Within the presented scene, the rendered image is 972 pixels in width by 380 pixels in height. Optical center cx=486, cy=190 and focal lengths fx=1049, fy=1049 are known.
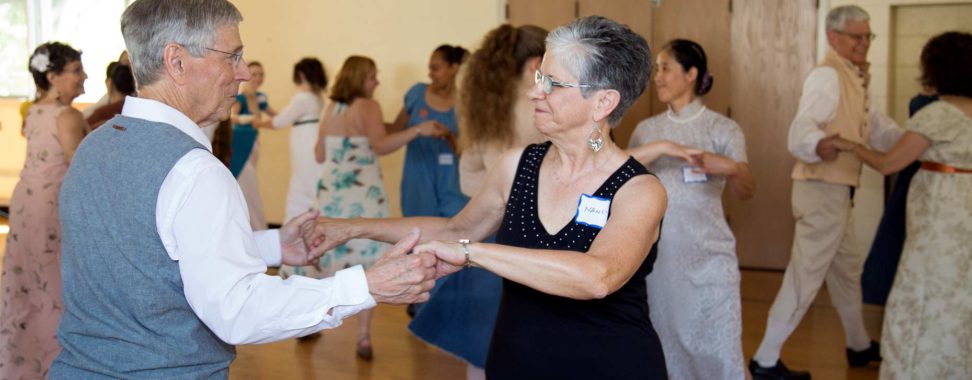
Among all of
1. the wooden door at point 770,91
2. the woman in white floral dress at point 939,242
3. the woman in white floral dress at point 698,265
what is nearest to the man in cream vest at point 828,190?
the woman in white floral dress at point 939,242

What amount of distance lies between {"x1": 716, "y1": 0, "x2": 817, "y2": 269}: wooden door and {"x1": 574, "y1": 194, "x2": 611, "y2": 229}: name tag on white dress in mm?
5627

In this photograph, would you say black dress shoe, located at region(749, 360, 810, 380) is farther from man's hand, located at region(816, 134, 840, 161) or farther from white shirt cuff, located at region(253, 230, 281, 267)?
white shirt cuff, located at region(253, 230, 281, 267)

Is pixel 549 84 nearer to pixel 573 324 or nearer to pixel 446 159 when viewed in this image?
pixel 573 324

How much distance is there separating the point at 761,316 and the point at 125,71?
4.04 m

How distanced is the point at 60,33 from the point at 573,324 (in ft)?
35.7

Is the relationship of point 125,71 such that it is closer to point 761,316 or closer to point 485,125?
point 485,125

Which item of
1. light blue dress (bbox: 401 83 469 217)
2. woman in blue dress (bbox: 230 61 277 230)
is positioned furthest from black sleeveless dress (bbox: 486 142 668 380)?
woman in blue dress (bbox: 230 61 277 230)

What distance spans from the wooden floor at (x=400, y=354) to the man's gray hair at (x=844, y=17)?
1731 millimetres

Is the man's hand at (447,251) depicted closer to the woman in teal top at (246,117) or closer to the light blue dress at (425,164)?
the light blue dress at (425,164)

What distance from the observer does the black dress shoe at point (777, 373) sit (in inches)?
199

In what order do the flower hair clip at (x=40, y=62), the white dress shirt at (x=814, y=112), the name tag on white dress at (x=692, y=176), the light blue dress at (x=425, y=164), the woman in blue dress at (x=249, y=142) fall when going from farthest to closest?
the woman in blue dress at (x=249, y=142)
the light blue dress at (x=425, y=164)
the white dress shirt at (x=814, y=112)
the flower hair clip at (x=40, y=62)
the name tag on white dress at (x=692, y=176)

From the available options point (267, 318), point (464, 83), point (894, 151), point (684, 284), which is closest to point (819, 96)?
point (894, 151)

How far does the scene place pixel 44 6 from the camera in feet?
39.5

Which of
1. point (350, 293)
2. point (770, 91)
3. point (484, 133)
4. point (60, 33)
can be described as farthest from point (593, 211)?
point (60, 33)
